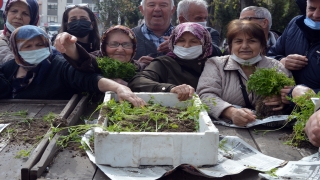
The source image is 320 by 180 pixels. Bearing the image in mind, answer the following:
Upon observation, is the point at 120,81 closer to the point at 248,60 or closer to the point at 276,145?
the point at 248,60

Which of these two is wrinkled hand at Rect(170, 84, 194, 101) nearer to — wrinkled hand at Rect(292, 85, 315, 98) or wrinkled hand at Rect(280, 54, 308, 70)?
wrinkled hand at Rect(292, 85, 315, 98)

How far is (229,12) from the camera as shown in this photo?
19438mm

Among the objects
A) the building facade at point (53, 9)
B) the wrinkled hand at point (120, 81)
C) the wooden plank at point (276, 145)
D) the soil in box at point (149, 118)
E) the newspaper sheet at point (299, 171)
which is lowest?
the building facade at point (53, 9)

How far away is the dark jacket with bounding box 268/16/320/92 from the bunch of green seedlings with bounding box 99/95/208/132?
1.47 metres

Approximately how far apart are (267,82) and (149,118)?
1248 mm

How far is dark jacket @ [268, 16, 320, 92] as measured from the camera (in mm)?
3893

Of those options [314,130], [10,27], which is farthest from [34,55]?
[314,130]

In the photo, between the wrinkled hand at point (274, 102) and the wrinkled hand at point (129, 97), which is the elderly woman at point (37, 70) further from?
the wrinkled hand at point (274, 102)

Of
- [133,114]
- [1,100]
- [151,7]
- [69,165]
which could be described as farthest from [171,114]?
[151,7]

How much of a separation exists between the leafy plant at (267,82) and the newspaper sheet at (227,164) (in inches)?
31.0

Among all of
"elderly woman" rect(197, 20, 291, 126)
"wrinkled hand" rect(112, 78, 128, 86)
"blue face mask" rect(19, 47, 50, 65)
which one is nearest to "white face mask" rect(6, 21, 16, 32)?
"blue face mask" rect(19, 47, 50, 65)

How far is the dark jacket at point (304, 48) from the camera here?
12.8 feet

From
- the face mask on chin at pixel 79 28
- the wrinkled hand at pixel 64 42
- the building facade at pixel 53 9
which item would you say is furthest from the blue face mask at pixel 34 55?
the building facade at pixel 53 9

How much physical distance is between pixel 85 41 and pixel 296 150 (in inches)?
132
